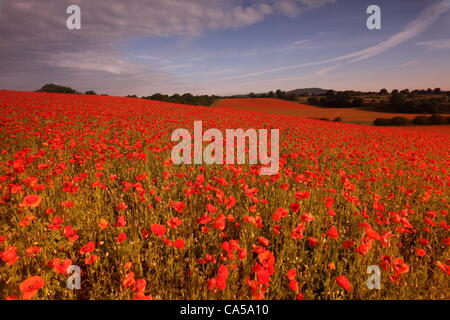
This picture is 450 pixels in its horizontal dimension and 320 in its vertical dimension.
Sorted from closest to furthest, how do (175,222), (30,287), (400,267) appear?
(30,287) → (400,267) → (175,222)

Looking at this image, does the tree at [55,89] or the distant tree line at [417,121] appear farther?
the tree at [55,89]

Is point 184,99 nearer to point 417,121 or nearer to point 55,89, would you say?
point 55,89

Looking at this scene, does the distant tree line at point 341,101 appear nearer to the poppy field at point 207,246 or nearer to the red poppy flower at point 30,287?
the poppy field at point 207,246

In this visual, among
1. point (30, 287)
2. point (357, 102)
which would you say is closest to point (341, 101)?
point (357, 102)

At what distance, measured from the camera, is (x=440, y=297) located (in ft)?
6.38

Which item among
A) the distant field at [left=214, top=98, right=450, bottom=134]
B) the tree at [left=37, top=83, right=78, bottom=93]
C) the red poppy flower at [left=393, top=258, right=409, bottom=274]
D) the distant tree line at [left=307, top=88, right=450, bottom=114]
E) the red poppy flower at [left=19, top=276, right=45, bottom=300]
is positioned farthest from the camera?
the tree at [left=37, top=83, right=78, bottom=93]

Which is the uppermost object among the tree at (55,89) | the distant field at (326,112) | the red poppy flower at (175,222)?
the tree at (55,89)

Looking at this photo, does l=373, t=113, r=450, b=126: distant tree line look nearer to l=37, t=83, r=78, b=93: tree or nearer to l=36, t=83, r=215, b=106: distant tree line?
l=36, t=83, r=215, b=106: distant tree line

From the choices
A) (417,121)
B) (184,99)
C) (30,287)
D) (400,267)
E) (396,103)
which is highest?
(184,99)

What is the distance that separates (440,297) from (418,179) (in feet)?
14.8

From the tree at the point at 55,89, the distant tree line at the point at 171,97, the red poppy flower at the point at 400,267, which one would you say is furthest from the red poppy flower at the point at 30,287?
the tree at the point at 55,89

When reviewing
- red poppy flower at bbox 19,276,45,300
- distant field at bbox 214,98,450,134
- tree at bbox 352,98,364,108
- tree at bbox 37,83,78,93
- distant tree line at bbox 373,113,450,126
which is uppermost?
tree at bbox 37,83,78,93

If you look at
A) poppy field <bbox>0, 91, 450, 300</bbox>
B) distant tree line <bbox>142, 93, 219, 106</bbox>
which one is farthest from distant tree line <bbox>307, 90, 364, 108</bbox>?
poppy field <bbox>0, 91, 450, 300</bbox>
